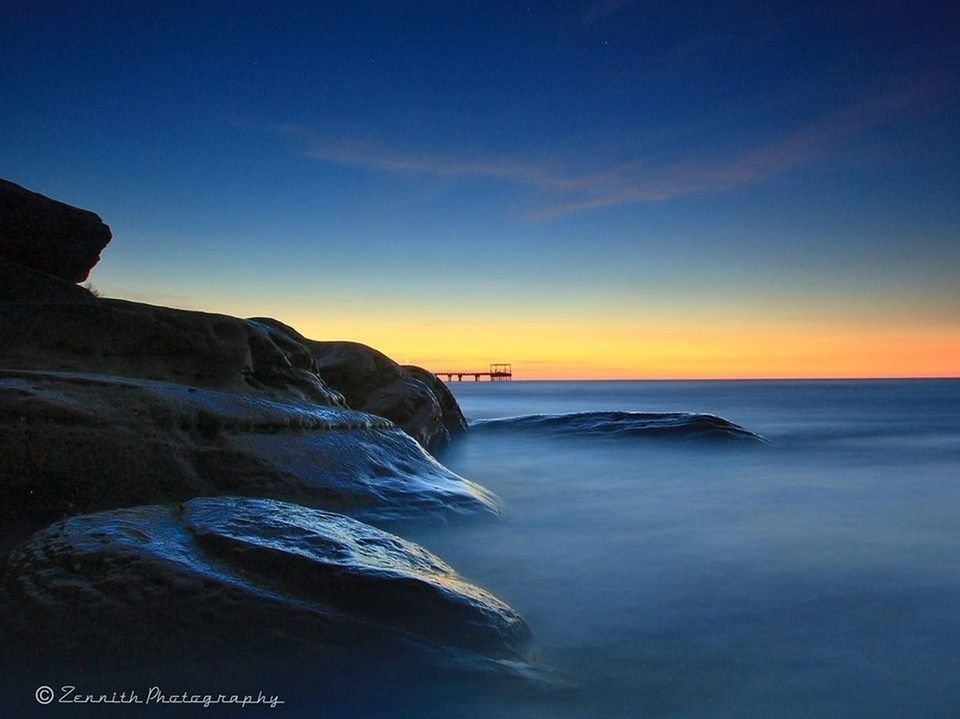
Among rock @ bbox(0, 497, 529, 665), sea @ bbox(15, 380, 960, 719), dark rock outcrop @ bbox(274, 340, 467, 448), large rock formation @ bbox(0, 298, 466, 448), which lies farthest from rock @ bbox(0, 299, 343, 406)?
dark rock outcrop @ bbox(274, 340, 467, 448)

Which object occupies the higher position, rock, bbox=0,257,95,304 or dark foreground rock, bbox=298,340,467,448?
rock, bbox=0,257,95,304

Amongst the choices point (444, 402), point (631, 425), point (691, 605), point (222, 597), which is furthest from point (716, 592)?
point (631, 425)

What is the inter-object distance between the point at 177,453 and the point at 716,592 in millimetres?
3238

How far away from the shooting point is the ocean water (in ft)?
9.07

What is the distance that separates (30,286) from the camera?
6.29 meters

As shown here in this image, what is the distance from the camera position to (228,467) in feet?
14.3

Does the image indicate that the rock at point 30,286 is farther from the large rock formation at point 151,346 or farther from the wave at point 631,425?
the wave at point 631,425

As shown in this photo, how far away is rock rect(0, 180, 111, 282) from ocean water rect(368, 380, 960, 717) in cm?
481

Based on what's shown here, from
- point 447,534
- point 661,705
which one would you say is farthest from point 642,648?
point 447,534

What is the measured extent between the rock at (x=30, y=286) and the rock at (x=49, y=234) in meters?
0.36

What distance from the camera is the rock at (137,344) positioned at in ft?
16.9

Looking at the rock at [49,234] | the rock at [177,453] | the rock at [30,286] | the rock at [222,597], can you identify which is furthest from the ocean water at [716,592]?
the rock at [49,234]

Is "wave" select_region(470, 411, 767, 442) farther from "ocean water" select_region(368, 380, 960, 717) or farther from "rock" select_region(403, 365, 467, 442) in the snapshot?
"ocean water" select_region(368, 380, 960, 717)

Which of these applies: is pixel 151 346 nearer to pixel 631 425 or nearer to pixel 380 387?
pixel 380 387
